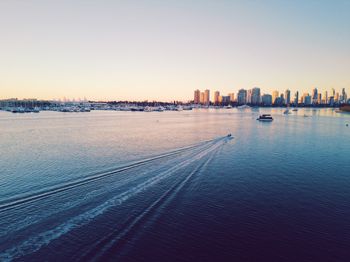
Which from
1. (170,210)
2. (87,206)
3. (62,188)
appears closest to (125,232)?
(170,210)

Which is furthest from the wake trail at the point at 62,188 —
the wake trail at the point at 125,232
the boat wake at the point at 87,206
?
the wake trail at the point at 125,232

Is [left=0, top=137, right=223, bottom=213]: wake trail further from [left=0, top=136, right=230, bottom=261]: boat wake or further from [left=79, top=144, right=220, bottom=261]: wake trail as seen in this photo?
[left=79, top=144, right=220, bottom=261]: wake trail

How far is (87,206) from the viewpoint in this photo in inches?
618

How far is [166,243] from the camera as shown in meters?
12.4

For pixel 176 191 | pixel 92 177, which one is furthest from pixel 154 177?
pixel 92 177

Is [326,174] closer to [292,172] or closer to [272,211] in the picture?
[292,172]

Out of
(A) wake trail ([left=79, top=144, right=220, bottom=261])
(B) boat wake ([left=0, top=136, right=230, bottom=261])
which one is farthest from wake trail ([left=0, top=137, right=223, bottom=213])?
(A) wake trail ([left=79, top=144, right=220, bottom=261])

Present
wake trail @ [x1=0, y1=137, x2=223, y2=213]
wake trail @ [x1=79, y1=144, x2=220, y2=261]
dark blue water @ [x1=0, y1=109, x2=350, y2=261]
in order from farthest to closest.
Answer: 1. wake trail @ [x1=0, y1=137, x2=223, y2=213]
2. dark blue water @ [x1=0, y1=109, x2=350, y2=261]
3. wake trail @ [x1=79, y1=144, x2=220, y2=261]

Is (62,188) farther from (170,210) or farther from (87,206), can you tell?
(170,210)

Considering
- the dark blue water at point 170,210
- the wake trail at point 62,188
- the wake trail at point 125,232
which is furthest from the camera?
the wake trail at point 62,188

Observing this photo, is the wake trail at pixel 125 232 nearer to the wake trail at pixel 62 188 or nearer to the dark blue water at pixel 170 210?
the dark blue water at pixel 170 210

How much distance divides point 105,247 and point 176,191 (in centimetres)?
857

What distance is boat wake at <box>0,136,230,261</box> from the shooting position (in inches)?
465

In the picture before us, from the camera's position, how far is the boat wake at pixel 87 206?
1180 centimetres
